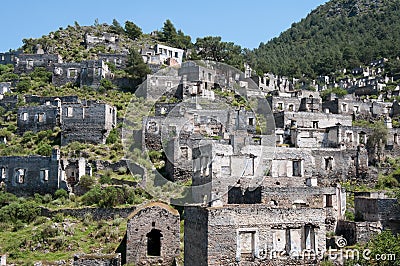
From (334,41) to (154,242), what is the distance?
10046cm

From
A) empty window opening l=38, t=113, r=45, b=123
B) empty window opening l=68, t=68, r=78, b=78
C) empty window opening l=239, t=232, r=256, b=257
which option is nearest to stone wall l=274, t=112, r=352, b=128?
empty window opening l=38, t=113, r=45, b=123

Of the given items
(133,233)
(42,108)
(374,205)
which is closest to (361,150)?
(374,205)

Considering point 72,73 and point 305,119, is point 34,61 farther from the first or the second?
point 305,119

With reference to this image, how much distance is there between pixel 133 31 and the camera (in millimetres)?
79500

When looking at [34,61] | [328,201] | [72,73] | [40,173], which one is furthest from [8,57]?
[328,201]

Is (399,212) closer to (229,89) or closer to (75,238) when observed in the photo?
(75,238)

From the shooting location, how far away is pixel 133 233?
2517 centimetres

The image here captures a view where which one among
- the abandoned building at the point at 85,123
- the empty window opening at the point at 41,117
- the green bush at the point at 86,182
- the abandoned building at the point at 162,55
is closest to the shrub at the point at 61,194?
the green bush at the point at 86,182

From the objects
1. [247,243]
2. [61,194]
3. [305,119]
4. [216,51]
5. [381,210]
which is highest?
[216,51]

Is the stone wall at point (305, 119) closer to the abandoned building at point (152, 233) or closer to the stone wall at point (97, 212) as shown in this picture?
the stone wall at point (97, 212)

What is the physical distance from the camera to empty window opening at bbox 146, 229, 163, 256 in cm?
2550

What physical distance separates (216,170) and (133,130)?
17.8 metres

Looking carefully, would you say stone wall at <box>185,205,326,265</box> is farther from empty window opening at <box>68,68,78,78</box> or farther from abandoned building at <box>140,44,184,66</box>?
abandoned building at <box>140,44,184,66</box>

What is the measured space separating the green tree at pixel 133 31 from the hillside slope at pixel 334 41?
17727mm
